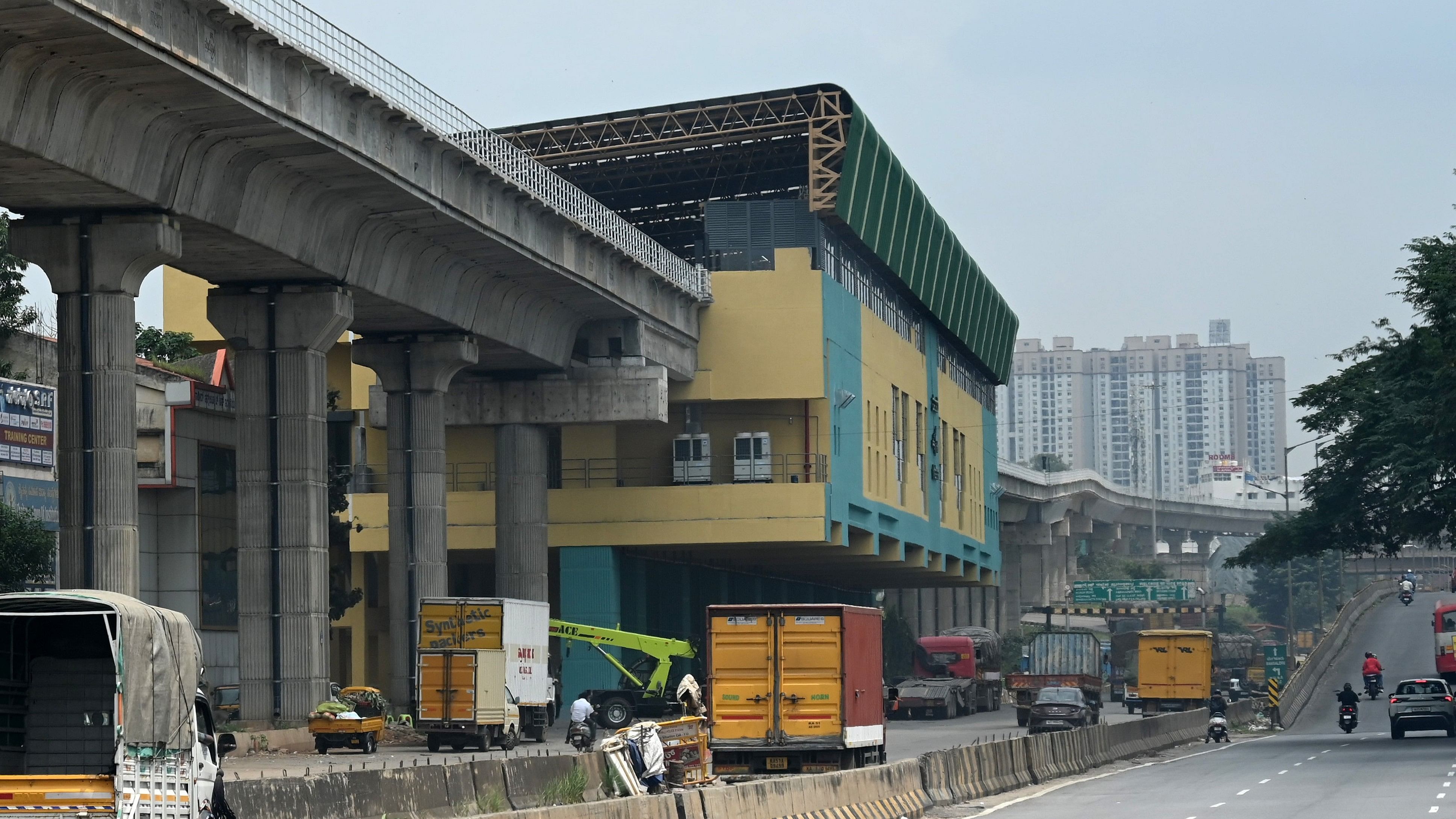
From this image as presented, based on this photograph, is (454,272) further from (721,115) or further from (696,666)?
(696,666)

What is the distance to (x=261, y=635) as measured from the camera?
4447 cm

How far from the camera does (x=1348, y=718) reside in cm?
6041

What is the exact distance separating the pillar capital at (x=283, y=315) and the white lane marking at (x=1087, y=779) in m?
19.7

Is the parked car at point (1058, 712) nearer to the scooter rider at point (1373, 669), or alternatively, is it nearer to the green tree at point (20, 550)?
the scooter rider at point (1373, 669)

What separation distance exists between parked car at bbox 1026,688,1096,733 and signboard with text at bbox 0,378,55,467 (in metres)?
28.2

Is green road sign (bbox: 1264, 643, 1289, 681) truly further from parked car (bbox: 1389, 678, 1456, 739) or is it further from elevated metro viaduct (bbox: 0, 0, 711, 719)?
elevated metro viaduct (bbox: 0, 0, 711, 719)


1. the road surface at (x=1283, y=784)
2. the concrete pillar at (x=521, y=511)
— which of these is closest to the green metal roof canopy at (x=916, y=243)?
the concrete pillar at (x=521, y=511)

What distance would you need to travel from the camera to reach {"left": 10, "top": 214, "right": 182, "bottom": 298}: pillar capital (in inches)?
1427

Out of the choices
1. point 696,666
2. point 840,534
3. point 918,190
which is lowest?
point 696,666

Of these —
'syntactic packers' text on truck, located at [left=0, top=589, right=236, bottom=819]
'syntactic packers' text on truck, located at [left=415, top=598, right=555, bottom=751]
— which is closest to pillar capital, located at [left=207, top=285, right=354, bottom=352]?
'syntactic packers' text on truck, located at [left=415, top=598, right=555, bottom=751]

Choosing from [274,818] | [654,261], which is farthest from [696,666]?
[274,818]

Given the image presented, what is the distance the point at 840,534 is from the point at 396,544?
18567mm

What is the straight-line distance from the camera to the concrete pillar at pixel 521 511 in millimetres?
60094

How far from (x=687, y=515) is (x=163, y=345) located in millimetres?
20165
